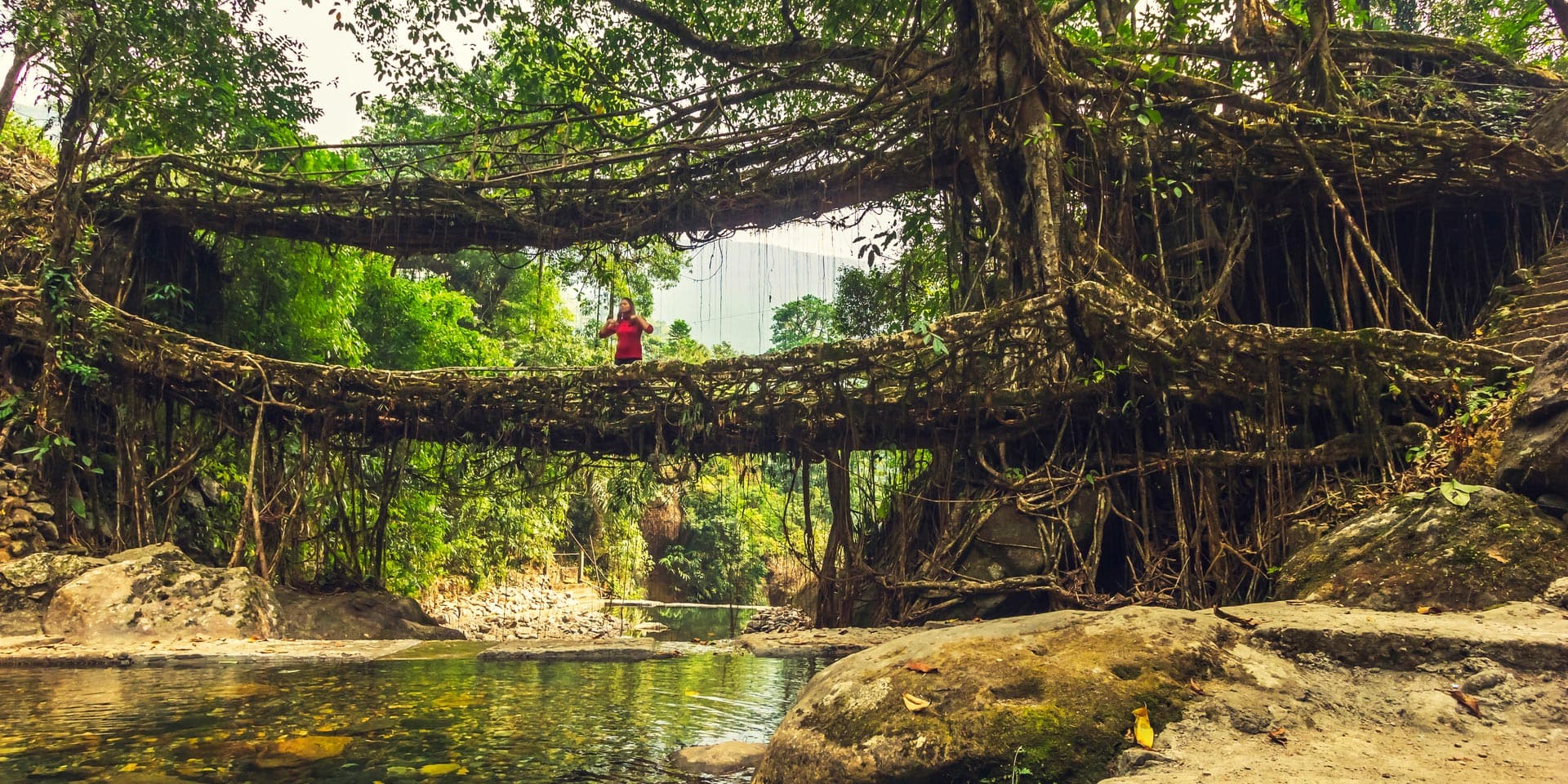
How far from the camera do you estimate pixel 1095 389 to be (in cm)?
559

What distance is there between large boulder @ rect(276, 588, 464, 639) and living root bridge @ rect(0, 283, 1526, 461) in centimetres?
155

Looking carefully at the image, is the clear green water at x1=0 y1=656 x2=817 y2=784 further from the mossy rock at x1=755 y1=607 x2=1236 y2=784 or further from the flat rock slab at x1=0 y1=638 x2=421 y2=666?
the mossy rock at x1=755 y1=607 x2=1236 y2=784

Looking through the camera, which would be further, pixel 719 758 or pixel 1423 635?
pixel 719 758

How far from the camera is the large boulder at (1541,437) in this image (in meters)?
3.11

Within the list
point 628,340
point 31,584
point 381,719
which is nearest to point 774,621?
point 628,340

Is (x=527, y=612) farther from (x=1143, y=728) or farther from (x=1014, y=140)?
(x=1143, y=728)

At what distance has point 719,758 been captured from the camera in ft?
10.5

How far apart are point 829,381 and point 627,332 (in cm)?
256

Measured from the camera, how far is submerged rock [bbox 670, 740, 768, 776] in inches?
123

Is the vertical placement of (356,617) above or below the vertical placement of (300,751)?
below

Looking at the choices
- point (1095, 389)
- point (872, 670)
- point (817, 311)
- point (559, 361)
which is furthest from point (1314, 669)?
point (559, 361)

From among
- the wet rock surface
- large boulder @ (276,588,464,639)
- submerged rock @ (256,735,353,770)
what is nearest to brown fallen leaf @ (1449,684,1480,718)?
the wet rock surface

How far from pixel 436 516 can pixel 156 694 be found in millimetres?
8364

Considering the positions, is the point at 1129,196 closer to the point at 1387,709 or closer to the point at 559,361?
the point at 1387,709
